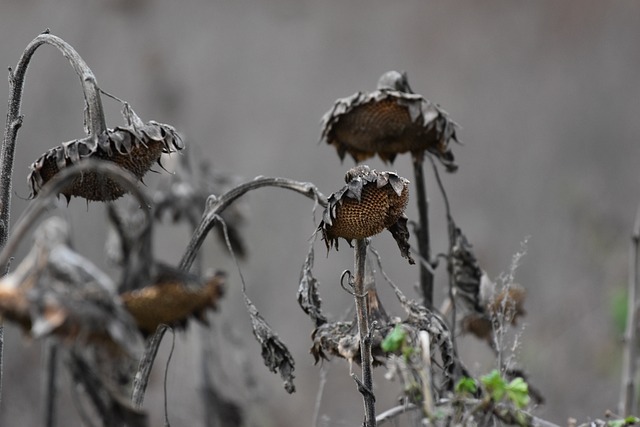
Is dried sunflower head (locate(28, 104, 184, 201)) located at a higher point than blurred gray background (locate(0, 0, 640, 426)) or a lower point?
lower

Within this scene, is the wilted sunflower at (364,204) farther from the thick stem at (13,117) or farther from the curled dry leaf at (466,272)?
the curled dry leaf at (466,272)

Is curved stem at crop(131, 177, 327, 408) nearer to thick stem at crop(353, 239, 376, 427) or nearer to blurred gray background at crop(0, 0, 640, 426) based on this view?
thick stem at crop(353, 239, 376, 427)

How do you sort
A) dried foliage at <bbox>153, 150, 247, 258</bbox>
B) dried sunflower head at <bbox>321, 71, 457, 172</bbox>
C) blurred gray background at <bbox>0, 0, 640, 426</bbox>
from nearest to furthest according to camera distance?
dried sunflower head at <bbox>321, 71, 457, 172</bbox>
dried foliage at <bbox>153, 150, 247, 258</bbox>
blurred gray background at <bbox>0, 0, 640, 426</bbox>

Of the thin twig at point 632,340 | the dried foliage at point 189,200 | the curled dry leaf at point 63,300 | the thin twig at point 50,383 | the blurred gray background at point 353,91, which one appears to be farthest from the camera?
the blurred gray background at point 353,91

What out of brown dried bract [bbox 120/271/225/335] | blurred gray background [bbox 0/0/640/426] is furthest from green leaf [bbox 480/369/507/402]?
blurred gray background [bbox 0/0/640/426]

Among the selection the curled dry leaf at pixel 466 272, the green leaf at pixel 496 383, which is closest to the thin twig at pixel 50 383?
the green leaf at pixel 496 383

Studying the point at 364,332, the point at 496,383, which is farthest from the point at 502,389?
the point at 364,332

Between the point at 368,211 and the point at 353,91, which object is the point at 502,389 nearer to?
the point at 368,211
